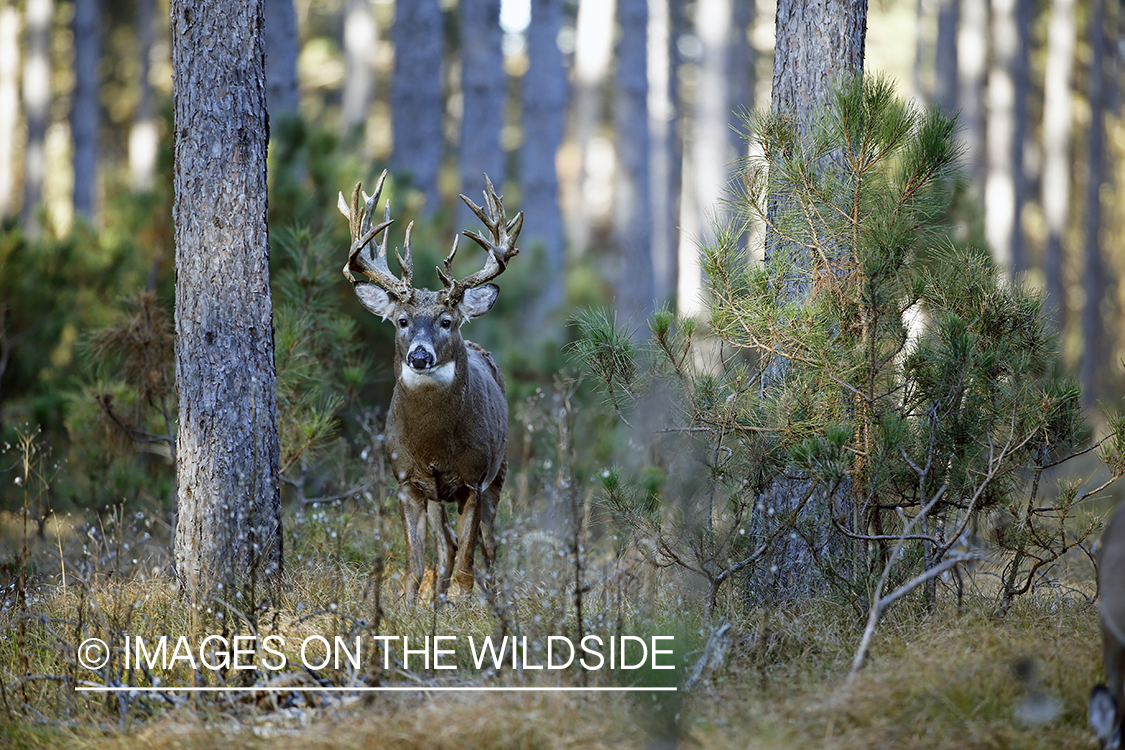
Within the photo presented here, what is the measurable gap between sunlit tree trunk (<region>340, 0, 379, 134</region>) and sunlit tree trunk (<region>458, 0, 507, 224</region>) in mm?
4672

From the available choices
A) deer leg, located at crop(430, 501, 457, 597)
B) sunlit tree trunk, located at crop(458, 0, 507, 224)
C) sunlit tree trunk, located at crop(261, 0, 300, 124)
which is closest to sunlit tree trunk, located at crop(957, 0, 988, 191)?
sunlit tree trunk, located at crop(458, 0, 507, 224)

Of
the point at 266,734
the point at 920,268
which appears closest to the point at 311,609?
the point at 266,734

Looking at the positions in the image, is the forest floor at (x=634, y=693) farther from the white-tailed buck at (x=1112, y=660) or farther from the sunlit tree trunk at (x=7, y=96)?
the sunlit tree trunk at (x=7, y=96)

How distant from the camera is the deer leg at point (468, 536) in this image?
18.8ft

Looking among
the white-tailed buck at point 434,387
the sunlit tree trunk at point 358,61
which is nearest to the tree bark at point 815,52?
the white-tailed buck at point 434,387

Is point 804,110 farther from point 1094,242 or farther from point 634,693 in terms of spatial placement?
point 1094,242

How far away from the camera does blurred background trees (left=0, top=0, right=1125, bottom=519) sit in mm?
8570

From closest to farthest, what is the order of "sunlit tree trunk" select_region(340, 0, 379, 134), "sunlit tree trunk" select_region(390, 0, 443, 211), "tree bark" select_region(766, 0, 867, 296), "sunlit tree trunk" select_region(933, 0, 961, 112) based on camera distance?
"tree bark" select_region(766, 0, 867, 296), "sunlit tree trunk" select_region(390, 0, 443, 211), "sunlit tree trunk" select_region(340, 0, 379, 134), "sunlit tree trunk" select_region(933, 0, 961, 112)

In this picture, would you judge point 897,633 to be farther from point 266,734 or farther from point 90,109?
point 90,109

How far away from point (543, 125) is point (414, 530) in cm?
1155

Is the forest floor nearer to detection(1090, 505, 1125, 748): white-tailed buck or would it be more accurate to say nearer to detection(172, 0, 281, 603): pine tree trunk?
detection(1090, 505, 1125, 748): white-tailed buck

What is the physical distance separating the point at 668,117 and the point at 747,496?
18.9 metres

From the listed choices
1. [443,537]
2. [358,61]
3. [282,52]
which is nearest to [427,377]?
[443,537]

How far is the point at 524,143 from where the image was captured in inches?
662
